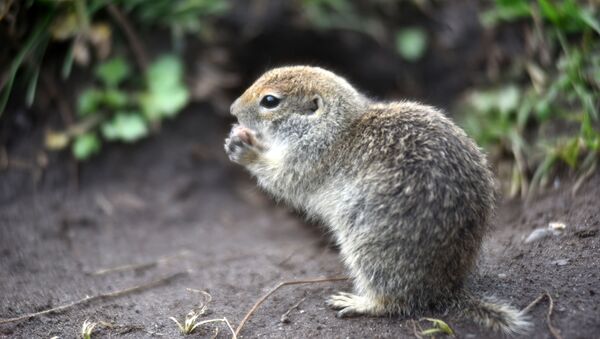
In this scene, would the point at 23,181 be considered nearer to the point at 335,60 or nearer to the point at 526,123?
the point at 335,60

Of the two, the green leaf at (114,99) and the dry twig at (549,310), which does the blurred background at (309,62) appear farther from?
the dry twig at (549,310)

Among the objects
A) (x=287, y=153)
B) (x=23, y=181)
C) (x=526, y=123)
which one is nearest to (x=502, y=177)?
(x=526, y=123)

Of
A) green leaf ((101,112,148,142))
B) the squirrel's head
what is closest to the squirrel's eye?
the squirrel's head

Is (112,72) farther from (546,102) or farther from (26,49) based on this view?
(546,102)

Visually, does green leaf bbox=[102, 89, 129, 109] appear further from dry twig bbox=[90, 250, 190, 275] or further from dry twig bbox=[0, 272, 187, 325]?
dry twig bbox=[0, 272, 187, 325]

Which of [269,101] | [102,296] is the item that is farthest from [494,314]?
[102,296]
